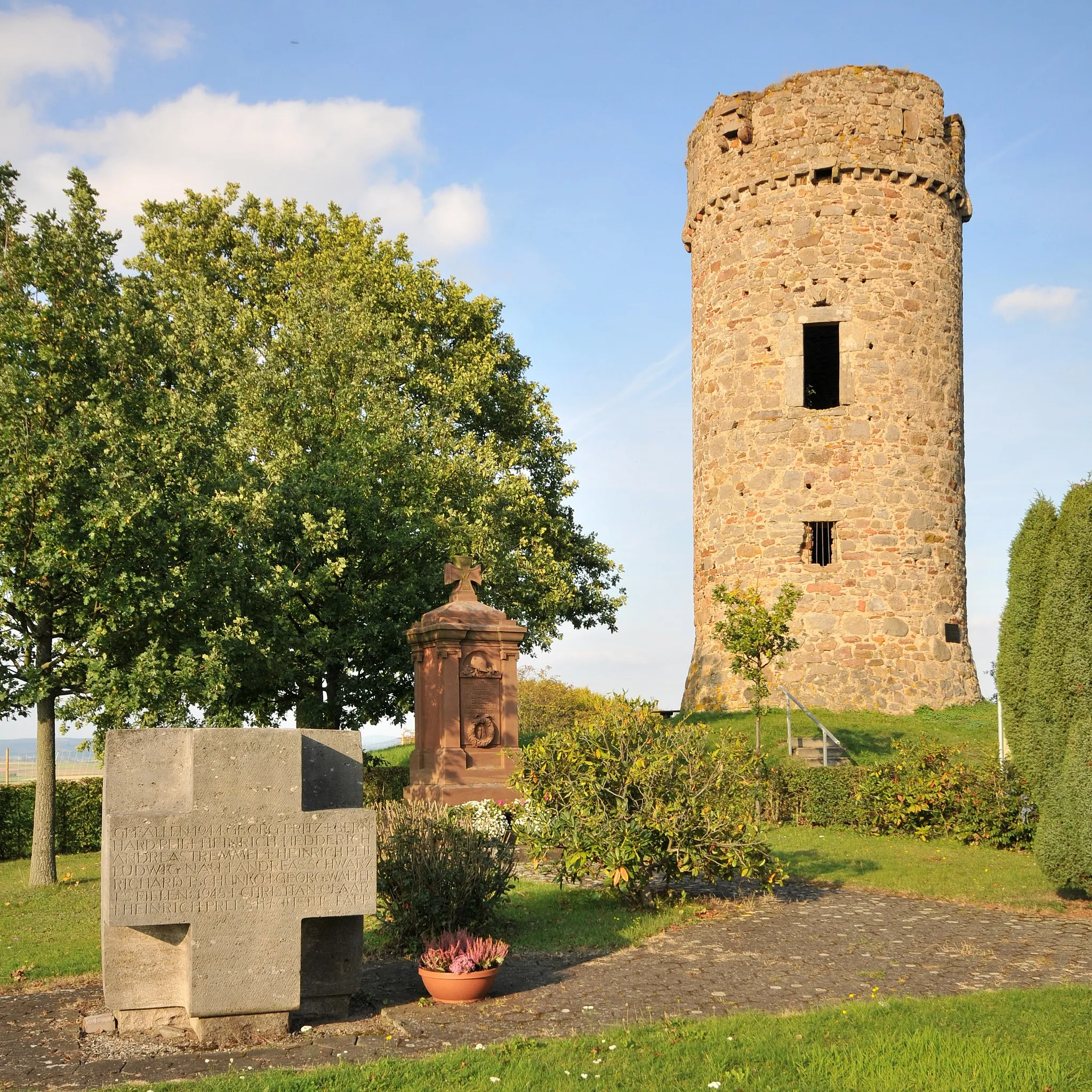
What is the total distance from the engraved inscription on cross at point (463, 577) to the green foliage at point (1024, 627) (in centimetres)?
779

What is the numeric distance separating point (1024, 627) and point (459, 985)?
23.1ft

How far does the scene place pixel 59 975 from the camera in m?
8.35

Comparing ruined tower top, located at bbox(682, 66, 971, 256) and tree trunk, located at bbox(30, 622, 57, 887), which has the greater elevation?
ruined tower top, located at bbox(682, 66, 971, 256)

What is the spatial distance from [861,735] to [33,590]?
45.1ft

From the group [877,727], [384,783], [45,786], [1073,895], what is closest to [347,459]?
[384,783]

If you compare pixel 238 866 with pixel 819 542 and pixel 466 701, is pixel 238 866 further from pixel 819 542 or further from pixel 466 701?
pixel 819 542

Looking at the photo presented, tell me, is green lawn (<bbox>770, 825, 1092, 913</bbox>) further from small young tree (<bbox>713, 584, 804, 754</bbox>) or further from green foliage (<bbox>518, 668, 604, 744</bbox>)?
green foliage (<bbox>518, 668, 604, 744</bbox>)

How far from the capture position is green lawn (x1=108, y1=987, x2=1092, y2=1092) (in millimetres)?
5367

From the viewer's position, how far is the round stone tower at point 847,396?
22.5m

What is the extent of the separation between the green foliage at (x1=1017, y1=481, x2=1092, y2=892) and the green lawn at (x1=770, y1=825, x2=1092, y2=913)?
653mm

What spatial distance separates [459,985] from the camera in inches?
281

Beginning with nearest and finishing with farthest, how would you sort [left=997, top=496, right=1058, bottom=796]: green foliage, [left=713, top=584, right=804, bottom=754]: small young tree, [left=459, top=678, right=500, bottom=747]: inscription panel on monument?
[left=997, top=496, right=1058, bottom=796]: green foliage, [left=459, top=678, right=500, bottom=747]: inscription panel on monument, [left=713, top=584, right=804, bottom=754]: small young tree

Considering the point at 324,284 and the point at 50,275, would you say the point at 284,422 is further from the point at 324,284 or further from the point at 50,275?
the point at 50,275

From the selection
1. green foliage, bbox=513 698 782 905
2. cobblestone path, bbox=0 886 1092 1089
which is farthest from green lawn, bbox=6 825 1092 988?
cobblestone path, bbox=0 886 1092 1089
